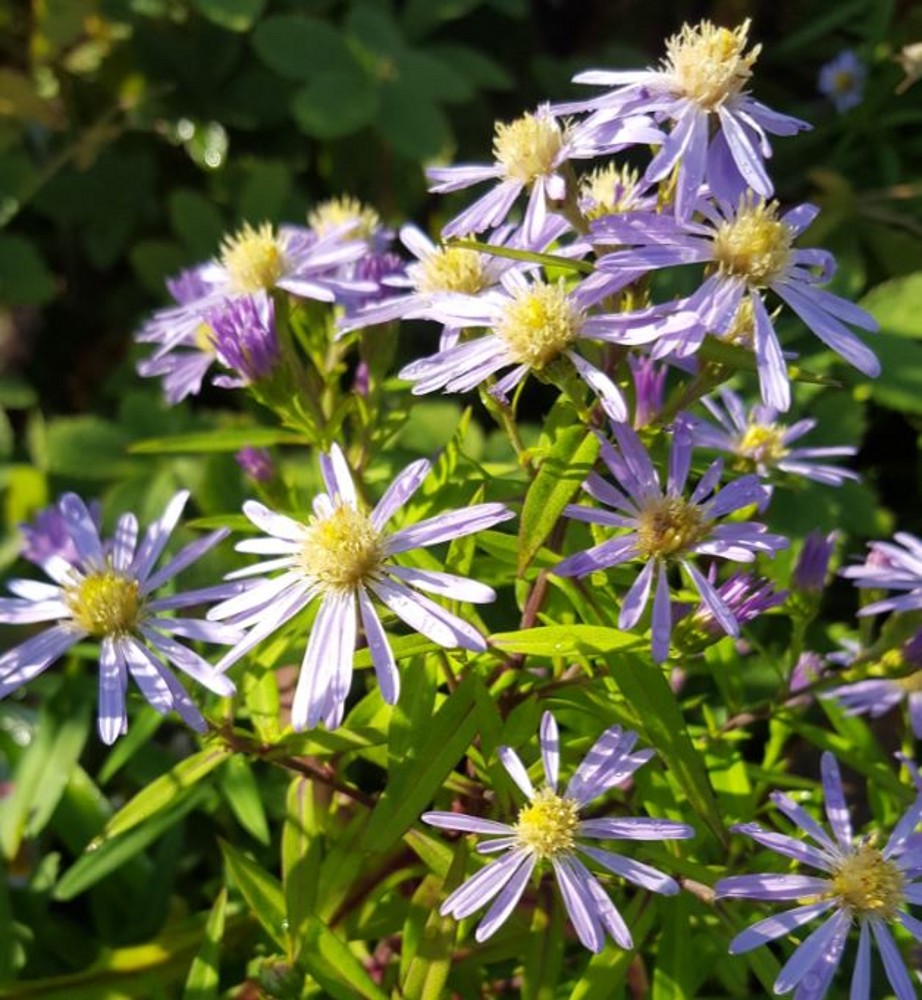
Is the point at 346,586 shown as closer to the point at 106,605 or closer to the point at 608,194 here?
the point at 106,605

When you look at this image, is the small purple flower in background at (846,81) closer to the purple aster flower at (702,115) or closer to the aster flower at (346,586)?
the purple aster flower at (702,115)

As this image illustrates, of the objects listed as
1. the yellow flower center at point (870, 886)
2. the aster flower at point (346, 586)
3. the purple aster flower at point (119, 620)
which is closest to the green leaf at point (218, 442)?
the purple aster flower at point (119, 620)

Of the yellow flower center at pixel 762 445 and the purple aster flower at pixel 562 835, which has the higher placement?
the yellow flower center at pixel 762 445

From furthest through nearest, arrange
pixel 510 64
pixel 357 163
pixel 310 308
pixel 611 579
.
A: 1. pixel 510 64
2. pixel 357 163
3. pixel 310 308
4. pixel 611 579

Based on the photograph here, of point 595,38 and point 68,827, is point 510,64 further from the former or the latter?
point 68,827

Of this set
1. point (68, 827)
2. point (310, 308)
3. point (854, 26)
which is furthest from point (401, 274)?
point (854, 26)

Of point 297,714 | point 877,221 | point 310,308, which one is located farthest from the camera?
point 877,221

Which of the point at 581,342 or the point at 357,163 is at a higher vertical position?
the point at 357,163
